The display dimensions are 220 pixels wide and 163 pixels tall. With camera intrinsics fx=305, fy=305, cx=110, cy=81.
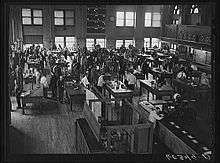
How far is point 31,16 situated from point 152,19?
1.73 m

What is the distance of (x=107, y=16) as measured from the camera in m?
4.49

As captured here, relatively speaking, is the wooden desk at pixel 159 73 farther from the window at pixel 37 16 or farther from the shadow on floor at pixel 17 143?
the shadow on floor at pixel 17 143

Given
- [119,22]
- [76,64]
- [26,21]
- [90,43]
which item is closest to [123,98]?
[76,64]

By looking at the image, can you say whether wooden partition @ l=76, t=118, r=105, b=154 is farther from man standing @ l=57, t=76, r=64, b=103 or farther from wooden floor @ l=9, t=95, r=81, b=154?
man standing @ l=57, t=76, r=64, b=103

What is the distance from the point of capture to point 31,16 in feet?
14.4

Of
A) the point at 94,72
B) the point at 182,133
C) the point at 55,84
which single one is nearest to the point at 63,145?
the point at 55,84

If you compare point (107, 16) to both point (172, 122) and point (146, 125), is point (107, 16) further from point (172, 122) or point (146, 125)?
point (172, 122)

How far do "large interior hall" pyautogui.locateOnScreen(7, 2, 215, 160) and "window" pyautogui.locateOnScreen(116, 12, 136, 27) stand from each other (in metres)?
0.02

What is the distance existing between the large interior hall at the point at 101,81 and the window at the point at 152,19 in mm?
15

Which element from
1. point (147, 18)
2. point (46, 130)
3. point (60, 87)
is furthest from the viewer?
point (60, 87)

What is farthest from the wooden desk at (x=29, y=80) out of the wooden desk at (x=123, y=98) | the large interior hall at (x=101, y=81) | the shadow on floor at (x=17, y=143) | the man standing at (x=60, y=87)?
the wooden desk at (x=123, y=98)

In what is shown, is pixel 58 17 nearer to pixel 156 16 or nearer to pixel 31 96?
pixel 31 96

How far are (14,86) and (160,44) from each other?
2.35 m

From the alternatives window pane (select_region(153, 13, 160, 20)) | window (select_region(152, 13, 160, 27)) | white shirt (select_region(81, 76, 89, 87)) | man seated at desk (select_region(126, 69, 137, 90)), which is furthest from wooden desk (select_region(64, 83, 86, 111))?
window pane (select_region(153, 13, 160, 20))
